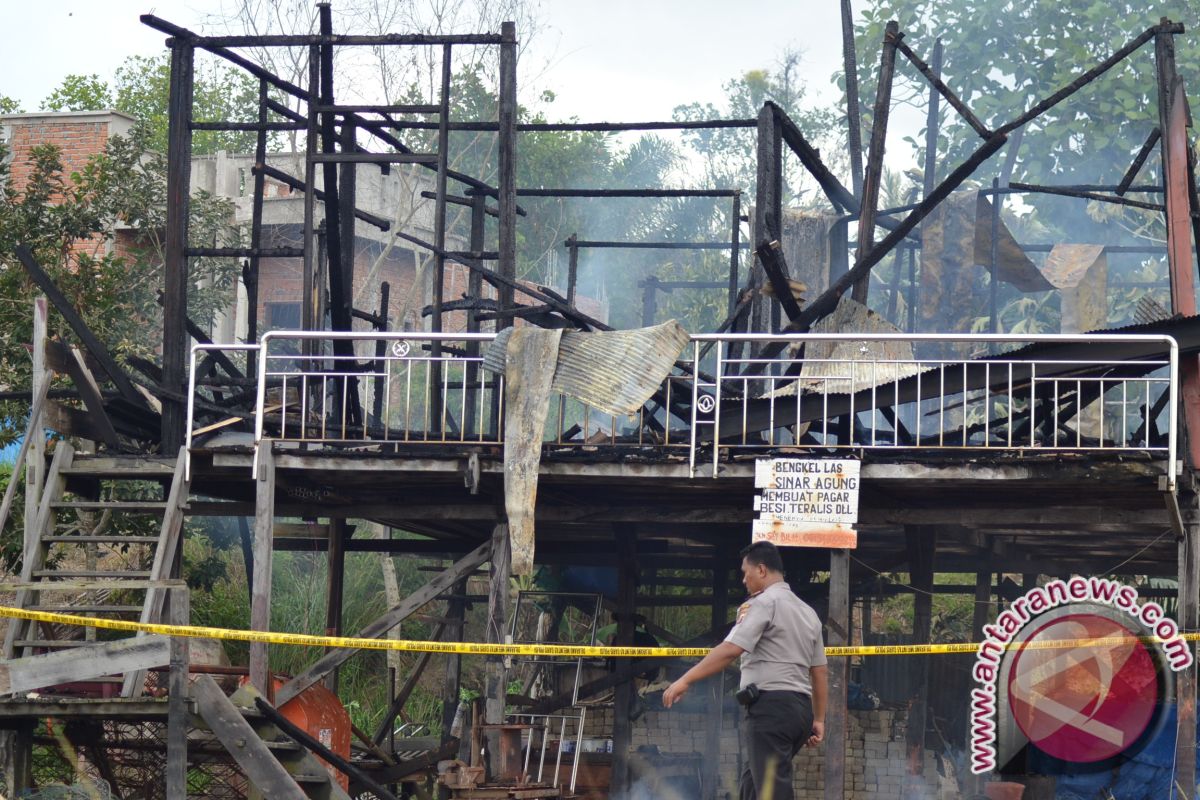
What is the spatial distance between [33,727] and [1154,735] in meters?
9.26

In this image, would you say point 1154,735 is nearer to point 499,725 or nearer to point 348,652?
point 499,725

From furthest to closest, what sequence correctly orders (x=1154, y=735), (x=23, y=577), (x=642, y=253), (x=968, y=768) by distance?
(x=642, y=253) < (x=968, y=768) < (x=1154, y=735) < (x=23, y=577)

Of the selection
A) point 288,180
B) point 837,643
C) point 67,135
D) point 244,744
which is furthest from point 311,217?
point 67,135

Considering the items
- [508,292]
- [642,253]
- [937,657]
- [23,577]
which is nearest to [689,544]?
[937,657]

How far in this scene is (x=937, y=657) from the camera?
17.6 meters

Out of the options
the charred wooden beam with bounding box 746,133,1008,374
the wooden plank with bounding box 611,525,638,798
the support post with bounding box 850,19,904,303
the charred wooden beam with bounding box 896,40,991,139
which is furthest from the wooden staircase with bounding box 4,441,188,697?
the charred wooden beam with bounding box 896,40,991,139

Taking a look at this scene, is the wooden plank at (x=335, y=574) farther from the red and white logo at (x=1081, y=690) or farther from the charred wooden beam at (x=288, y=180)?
the red and white logo at (x=1081, y=690)

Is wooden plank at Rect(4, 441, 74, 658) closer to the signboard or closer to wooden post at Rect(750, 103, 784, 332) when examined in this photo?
the signboard

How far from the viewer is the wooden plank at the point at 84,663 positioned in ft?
31.8

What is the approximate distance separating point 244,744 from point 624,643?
19.1 ft

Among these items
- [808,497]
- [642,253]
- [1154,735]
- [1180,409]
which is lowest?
[1154,735]

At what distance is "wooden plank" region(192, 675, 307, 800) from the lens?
973 cm

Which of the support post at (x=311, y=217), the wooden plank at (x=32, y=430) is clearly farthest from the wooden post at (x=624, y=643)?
the wooden plank at (x=32, y=430)

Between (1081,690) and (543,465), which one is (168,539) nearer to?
(543,465)
